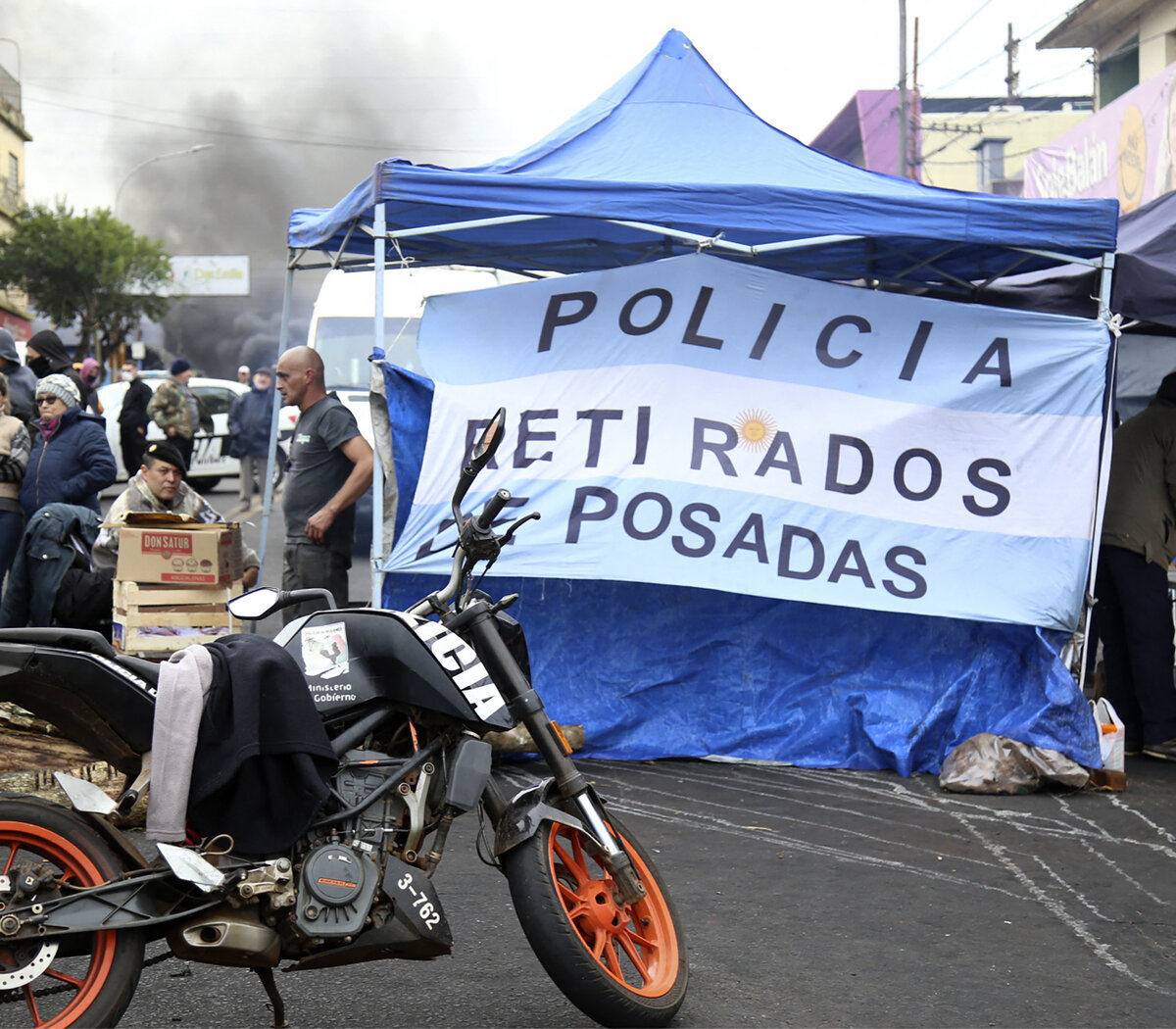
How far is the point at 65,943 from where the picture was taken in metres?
3.10

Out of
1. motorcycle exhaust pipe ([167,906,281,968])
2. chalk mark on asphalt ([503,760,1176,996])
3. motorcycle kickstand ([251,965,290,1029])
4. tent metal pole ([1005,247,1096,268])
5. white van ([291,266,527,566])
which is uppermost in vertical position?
tent metal pole ([1005,247,1096,268])

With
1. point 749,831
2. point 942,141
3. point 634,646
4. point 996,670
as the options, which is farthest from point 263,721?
point 942,141

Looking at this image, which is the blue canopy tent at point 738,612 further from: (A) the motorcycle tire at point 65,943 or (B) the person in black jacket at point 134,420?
(B) the person in black jacket at point 134,420

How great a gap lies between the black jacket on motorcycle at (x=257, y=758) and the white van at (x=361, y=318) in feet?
31.4

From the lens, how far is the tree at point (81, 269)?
48.1m

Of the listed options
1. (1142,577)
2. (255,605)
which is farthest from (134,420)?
(255,605)

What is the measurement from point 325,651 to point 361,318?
1028 centimetres

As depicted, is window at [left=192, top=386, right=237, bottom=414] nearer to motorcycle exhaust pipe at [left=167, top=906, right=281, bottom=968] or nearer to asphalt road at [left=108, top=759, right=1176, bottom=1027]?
asphalt road at [left=108, top=759, right=1176, bottom=1027]

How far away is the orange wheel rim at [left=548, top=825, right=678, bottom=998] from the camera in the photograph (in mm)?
3572

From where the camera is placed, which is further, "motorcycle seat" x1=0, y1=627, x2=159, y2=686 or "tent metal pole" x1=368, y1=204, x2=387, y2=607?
"tent metal pole" x1=368, y1=204, x2=387, y2=607

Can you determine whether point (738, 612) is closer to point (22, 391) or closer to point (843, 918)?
point (843, 918)

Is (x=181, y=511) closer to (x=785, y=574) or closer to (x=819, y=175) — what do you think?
(x=785, y=574)

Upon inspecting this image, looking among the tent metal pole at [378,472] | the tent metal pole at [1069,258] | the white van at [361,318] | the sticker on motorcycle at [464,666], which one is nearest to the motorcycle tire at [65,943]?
the sticker on motorcycle at [464,666]

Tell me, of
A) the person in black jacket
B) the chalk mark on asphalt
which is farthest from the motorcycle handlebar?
the person in black jacket
